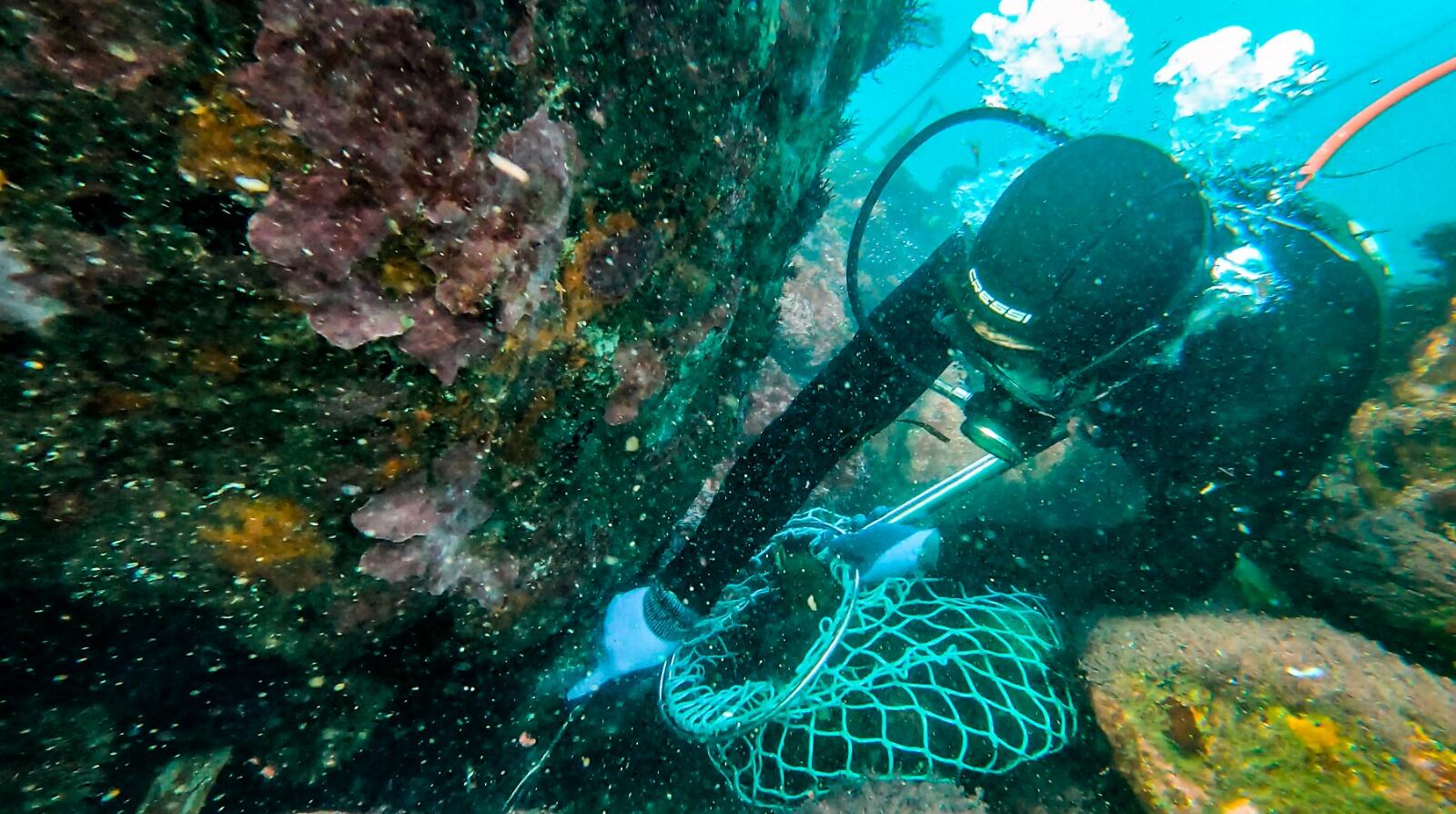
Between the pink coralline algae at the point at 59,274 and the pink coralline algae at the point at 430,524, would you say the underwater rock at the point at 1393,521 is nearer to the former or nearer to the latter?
the pink coralline algae at the point at 430,524

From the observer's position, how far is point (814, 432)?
3541mm

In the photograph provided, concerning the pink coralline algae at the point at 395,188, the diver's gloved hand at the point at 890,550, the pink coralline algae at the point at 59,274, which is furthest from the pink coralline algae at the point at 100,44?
the diver's gloved hand at the point at 890,550

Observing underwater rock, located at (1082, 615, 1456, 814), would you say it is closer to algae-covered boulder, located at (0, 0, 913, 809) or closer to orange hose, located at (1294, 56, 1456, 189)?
algae-covered boulder, located at (0, 0, 913, 809)

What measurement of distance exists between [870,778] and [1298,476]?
10.9ft

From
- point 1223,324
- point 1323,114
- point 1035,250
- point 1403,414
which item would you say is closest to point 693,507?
point 1035,250

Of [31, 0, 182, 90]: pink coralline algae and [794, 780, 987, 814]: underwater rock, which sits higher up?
[31, 0, 182, 90]: pink coralline algae

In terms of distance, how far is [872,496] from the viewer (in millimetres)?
6473

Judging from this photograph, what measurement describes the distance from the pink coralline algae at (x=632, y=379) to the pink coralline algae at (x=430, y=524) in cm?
59

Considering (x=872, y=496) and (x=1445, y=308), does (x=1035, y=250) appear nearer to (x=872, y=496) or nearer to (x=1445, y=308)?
(x=872, y=496)

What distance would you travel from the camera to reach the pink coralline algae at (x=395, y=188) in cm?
126

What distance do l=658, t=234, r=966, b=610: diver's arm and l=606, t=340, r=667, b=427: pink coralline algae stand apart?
1268mm

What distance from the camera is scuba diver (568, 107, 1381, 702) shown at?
9.31 ft

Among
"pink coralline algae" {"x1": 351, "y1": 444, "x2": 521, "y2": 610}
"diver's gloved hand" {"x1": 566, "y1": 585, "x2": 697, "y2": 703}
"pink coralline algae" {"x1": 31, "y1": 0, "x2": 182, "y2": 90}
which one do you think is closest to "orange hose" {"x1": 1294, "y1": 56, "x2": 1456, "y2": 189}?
"diver's gloved hand" {"x1": 566, "y1": 585, "x2": 697, "y2": 703}

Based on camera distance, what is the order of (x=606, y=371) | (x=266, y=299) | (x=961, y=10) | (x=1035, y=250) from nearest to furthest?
1. (x=266, y=299)
2. (x=606, y=371)
3. (x=1035, y=250)
4. (x=961, y=10)
